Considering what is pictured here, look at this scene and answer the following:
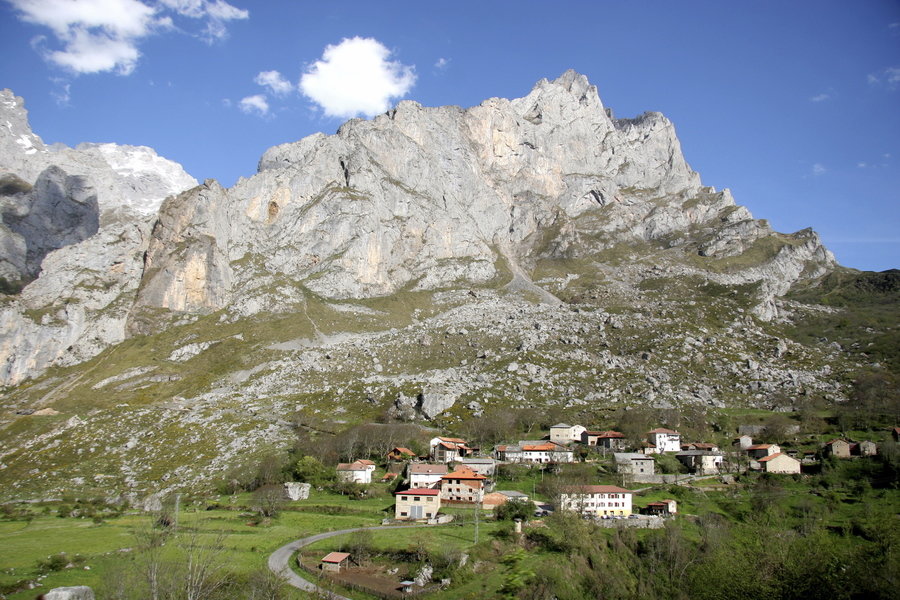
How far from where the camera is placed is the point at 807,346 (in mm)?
147625

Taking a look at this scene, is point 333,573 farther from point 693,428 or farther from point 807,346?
point 807,346

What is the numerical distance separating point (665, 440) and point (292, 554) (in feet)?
186

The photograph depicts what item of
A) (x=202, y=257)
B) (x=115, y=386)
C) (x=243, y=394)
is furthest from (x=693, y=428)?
(x=202, y=257)

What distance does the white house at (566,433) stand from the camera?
290 ft

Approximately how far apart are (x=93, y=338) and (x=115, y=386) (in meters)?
34.9

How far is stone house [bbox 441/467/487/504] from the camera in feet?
204

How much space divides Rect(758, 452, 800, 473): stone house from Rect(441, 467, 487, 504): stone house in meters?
35.0

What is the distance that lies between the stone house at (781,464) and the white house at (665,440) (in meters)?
13.5

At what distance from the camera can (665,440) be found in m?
83.2

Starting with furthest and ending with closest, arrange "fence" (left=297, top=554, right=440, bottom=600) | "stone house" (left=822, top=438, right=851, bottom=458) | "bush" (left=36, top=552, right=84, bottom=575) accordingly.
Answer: "stone house" (left=822, top=438, right=851, bottom=458) < "bush" (left=36, top=552, right=84, bottom=575) < "fence" (left=297, top=554, right=440, bottom=600)

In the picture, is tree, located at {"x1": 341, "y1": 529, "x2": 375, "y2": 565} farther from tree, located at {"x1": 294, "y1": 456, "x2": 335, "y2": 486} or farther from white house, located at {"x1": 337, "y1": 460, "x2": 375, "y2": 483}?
tree, located at {"x1": 294, "y1": 456, "x2": 335, "y2": 486}

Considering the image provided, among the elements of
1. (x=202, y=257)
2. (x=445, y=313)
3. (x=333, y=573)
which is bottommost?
(x=333, y=573)

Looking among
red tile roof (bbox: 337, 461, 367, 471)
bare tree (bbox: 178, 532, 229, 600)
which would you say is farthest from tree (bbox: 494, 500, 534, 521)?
bare tree (bbox: 178, 532, 229, 600)

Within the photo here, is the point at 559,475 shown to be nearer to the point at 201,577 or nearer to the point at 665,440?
the point at 665,440
